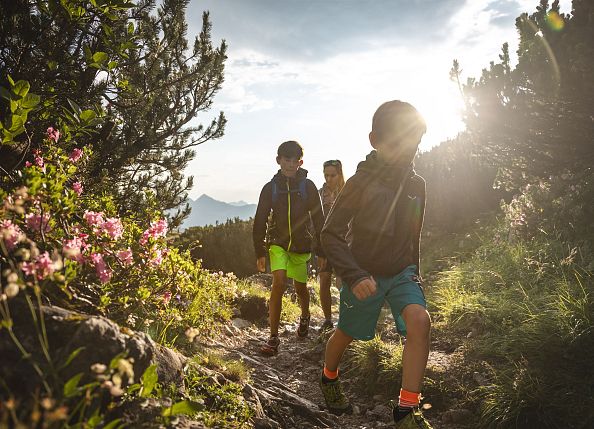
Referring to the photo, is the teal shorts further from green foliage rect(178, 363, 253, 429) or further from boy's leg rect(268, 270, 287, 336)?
boy's leg rect(268, 270, 287, 336)

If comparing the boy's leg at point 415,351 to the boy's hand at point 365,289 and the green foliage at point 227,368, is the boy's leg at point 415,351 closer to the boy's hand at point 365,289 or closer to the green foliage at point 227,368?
the boy's hand at point 365,289

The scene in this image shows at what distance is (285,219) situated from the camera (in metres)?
4.93

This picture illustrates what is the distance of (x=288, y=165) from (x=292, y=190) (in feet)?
1.02

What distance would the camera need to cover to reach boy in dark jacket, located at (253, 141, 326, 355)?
488 centimetres

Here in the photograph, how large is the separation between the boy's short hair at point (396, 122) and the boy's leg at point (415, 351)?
119 centimetres

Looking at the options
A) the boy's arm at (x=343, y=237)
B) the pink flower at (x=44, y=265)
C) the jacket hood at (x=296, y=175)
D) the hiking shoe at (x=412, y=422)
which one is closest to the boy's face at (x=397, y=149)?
the boy's arm at (x=343, y=237)

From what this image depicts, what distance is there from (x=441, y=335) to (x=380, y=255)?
2.54 m

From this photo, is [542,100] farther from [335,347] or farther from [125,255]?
[125,255]

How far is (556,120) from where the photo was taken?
258 inches

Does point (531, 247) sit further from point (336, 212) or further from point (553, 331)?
point (336, 212)

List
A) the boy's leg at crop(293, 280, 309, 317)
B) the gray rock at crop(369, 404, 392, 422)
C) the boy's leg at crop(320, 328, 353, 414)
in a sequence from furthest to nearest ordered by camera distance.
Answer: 1. the boy's leg at crop(293, 280, 309, 317)
2. the gray rock at crop(369, 404, 392, 422)
3. the boy's leg at crop(320, 328, 353, 414)

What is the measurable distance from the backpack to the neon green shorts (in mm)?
608

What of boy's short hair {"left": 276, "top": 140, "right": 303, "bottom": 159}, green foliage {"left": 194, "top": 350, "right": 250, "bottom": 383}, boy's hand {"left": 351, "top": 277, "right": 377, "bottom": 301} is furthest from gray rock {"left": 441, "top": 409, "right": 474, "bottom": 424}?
boy's short hair {"left": 276, "top": 140, "right": 303, "bottom": 159}

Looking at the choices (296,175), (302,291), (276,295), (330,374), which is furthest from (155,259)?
(302,291)
